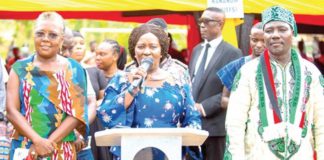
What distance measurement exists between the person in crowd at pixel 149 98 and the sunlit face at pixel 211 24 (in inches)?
120

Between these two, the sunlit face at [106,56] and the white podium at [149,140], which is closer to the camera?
the white podium at [149,140]

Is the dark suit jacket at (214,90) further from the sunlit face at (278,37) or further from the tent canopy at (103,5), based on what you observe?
the sunlit face at (278,37)

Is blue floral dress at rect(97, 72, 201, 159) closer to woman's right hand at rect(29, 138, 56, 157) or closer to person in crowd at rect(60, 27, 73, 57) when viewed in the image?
woman's right hand at rect(29, 138, 56, 157)

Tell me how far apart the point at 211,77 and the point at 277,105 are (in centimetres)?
332

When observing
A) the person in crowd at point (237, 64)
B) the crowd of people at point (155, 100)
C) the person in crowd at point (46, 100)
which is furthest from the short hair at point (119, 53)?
the person in crowd at point (46, 100)

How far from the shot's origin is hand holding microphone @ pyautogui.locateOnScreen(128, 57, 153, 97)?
23.0 feet

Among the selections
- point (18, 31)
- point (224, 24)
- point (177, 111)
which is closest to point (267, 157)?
point (177, 111)

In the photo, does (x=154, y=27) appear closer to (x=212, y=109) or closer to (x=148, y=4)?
(x=212, y=109)

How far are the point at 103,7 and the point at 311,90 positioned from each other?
4699 millimetres

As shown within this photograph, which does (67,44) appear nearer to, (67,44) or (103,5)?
(67,44)

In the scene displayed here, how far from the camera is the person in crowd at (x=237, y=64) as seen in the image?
9305 mm

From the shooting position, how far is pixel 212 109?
1023 centimetres

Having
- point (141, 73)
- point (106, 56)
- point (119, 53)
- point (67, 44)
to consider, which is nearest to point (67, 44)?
point (67, 44)

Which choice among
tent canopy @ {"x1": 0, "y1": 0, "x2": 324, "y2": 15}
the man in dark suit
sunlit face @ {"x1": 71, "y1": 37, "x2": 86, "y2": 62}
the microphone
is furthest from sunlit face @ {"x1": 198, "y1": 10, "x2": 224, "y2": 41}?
the microphone
